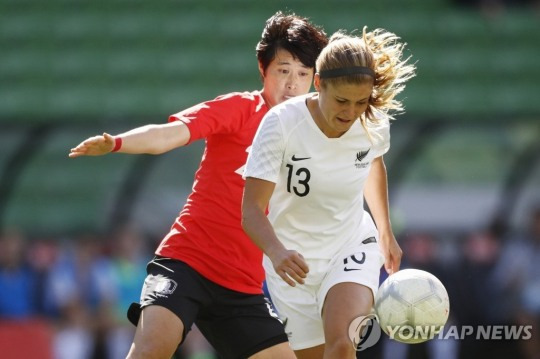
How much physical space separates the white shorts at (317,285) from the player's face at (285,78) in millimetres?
847

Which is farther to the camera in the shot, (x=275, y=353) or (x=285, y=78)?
(x=285, y=78)

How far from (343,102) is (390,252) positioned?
1047 mm

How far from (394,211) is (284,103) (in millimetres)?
6722

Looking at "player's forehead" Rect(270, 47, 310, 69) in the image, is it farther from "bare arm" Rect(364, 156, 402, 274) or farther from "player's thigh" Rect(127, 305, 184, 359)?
"player's thigh" Rect(127, 305, 184, 359)

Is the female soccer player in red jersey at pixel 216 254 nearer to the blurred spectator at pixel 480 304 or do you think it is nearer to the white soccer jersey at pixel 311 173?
the white soccer jersey at pixel 311 173

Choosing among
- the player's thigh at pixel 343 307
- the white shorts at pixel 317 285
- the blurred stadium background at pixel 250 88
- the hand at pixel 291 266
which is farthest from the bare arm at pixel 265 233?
the blurred stadium background at pixel 250 88

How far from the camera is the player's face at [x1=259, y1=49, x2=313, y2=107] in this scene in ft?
18.5

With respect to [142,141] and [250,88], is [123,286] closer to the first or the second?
[250,88]

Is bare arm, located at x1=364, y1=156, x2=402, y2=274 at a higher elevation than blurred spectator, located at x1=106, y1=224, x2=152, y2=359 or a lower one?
higher

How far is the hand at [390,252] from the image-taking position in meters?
5.67

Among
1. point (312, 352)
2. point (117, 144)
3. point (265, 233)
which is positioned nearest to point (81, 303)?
point (312, 352)

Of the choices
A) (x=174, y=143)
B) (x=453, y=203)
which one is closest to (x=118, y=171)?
(x=453, y=203)

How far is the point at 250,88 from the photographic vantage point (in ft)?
41.8

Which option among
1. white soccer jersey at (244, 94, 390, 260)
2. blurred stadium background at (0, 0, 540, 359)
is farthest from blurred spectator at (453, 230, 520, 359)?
white soccer jersey at (244, 94, 390, 260)
